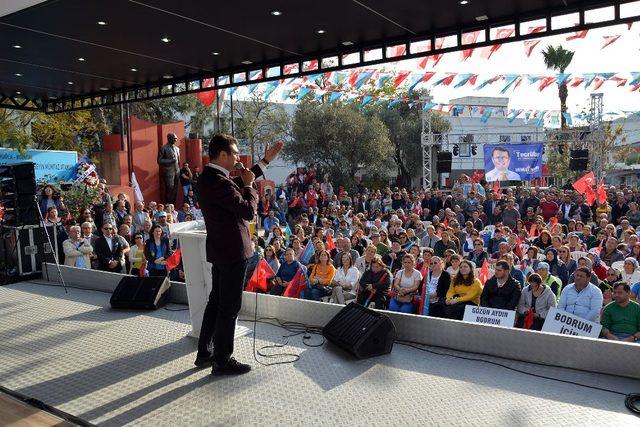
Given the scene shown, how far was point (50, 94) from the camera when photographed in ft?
29.6

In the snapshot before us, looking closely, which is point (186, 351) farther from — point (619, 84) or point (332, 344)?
point (619, 84)

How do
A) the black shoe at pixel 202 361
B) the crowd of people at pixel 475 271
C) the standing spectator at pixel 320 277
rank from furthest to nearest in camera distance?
the standing spectator at pixel 320 277 < the crowd of people at pixel 475 271 < the black shoe at pixel 202 361

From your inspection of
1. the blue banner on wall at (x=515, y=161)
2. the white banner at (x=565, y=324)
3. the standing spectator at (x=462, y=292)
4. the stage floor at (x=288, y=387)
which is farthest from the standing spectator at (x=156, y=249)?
the blue banner on wall at (x=515, y=161)

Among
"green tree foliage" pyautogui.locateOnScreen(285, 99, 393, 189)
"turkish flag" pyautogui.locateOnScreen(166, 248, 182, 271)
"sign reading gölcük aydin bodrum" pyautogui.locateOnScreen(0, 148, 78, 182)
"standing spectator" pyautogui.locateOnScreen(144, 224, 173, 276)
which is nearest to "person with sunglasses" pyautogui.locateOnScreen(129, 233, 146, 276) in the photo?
"standing spectator" pyautogui.locateOnScreen(144, 224, 173, 276)

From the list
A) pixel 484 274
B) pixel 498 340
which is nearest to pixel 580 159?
pixel 484 274

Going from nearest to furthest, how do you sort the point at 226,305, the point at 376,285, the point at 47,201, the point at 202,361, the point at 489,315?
the point at 226,305 < the point at 202,361 < the point at 489,315 < the point at 376,285 < the point at 47,201

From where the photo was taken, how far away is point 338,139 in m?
23.6

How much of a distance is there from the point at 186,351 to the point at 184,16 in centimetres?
318

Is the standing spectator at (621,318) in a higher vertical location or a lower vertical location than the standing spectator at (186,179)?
lower

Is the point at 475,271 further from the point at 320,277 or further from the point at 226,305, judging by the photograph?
the point at 226,305

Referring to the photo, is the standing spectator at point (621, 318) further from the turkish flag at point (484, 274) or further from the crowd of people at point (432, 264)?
the turkish flag at point (484, 274)

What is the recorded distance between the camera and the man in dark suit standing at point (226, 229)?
289 cm

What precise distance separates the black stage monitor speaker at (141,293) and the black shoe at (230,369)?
161 cm

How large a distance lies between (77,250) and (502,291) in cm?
547
